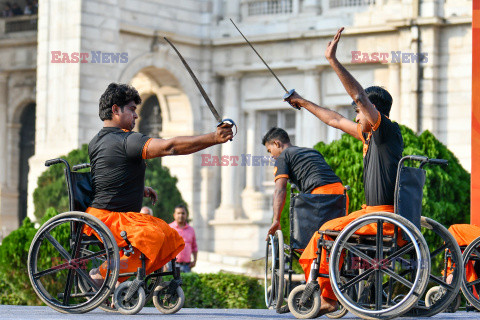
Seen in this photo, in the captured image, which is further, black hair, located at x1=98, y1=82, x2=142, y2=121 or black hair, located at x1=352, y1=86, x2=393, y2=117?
black hair, located at x1=98, y1=82, x2=142, y2=121

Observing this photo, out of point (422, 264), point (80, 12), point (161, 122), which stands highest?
point (80, 12)

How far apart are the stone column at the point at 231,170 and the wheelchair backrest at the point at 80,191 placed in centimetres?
1790

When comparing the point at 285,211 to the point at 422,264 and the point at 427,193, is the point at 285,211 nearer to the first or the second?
the point at 427,193

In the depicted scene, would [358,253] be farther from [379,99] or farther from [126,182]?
[126,182]

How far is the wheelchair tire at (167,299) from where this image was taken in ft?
27.3

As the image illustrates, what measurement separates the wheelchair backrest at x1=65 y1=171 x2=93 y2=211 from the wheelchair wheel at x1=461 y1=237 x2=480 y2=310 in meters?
2.81

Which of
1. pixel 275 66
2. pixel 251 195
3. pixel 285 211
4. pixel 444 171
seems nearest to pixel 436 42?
pixel 275 66

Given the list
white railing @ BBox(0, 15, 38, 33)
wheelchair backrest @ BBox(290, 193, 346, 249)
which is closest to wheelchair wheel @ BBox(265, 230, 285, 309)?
wheelchair backrest @ BBox(290, 193, 346, 249)

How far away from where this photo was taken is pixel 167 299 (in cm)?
837

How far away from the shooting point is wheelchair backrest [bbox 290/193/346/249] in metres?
9.22

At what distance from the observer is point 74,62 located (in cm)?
2361

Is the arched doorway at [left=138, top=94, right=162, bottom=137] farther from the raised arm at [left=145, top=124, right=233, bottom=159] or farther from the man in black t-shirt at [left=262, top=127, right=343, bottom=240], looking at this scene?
the raised arm at [left=145, top=124, right=233, bottom=159]

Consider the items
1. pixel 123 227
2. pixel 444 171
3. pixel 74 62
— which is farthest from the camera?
pixel 74 62

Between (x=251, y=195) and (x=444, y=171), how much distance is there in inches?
440
